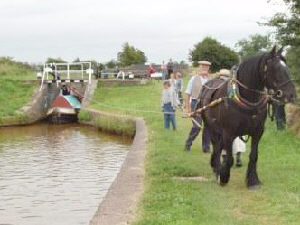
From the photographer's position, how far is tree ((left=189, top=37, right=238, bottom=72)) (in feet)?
164

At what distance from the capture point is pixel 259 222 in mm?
7223

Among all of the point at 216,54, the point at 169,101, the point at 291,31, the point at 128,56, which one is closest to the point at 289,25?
the point at 291,31

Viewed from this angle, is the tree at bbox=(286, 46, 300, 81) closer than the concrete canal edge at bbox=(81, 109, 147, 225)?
No

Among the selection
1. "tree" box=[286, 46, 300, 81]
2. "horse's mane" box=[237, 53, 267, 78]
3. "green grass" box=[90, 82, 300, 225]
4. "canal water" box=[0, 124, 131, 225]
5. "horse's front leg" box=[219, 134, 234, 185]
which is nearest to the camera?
"green grass" box=[90, 82, 300, 225]

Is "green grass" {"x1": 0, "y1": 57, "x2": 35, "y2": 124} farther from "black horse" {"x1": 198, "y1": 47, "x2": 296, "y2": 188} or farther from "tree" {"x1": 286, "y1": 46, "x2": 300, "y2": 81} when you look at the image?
"black horse" {"x1": 198, "y1": 47, "x2": 296, "y2": 188}

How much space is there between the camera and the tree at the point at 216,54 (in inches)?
1970

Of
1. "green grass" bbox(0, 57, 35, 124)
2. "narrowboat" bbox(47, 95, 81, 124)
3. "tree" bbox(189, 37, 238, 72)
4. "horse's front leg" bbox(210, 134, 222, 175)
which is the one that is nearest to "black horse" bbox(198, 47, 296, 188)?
"horse's front leg" bbox(210, 134, 222, 175)

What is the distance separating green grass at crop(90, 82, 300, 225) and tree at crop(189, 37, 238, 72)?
114 feet

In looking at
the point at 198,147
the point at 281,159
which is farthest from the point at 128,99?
the point at 281,159

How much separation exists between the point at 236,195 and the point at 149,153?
4.52 m

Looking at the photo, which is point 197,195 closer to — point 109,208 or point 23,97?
point 109,208

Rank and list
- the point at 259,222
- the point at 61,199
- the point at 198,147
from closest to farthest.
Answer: the point at 259,222 → the point at 61,199 → the point at 198,147

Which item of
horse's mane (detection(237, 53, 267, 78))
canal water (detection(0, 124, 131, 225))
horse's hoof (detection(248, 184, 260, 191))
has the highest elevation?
horse's mane (detection(237, 53, 267, 78))

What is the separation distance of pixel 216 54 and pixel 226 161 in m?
41.4
